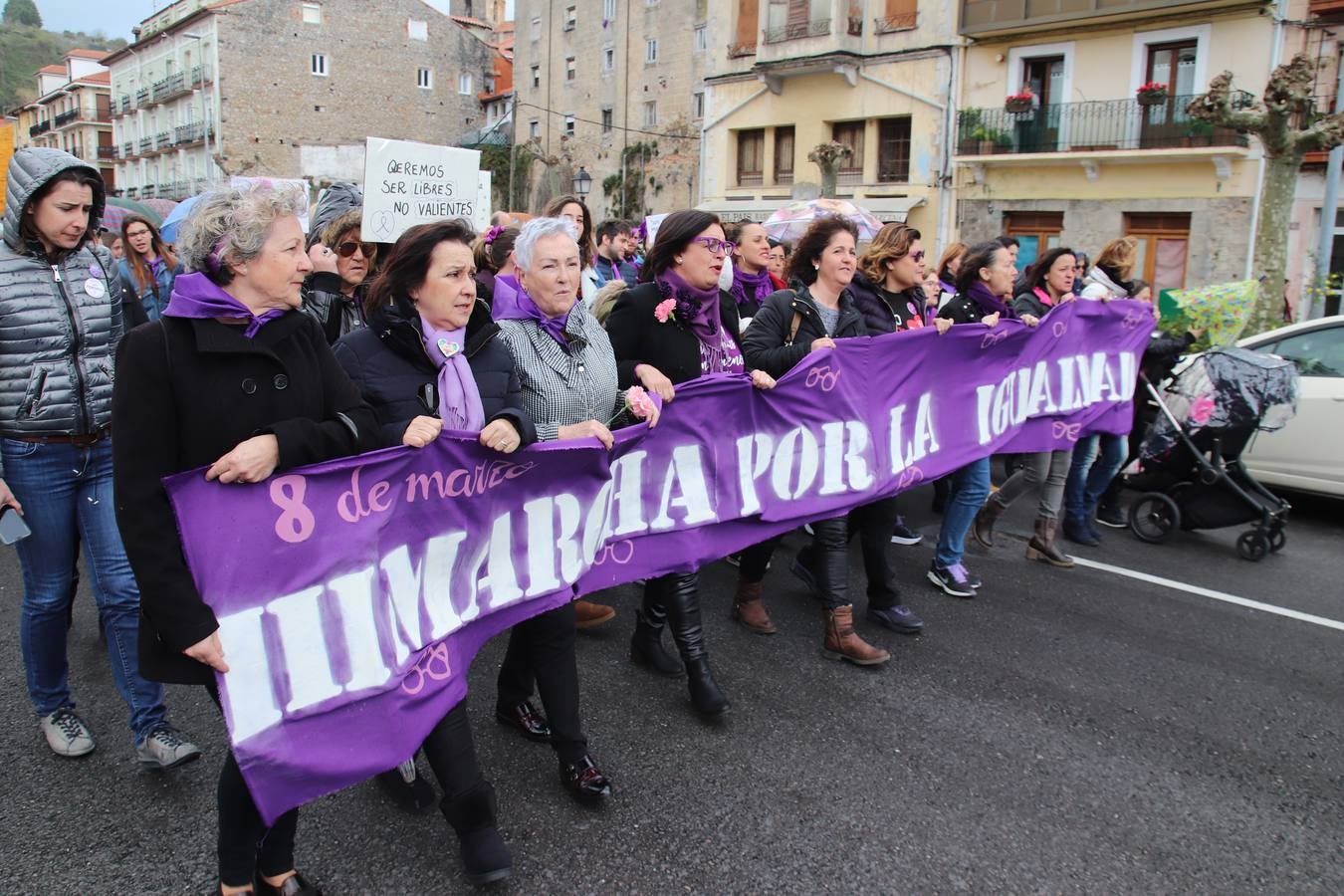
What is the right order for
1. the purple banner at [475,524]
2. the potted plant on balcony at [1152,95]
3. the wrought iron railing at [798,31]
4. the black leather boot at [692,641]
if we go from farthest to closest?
the wrought iron railing at [798,31] < the potted plant on balcony at [1152,95] < the black leather boot at [692,641] < the purple banner at [475,524]

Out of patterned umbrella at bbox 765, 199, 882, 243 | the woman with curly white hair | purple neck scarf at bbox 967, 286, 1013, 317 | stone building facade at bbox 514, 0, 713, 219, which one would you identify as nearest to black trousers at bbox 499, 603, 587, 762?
the woman with curly white hair

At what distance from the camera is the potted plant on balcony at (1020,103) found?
2447 centimetres

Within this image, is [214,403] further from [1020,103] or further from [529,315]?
[1020,103]

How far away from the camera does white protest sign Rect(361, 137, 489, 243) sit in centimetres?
511

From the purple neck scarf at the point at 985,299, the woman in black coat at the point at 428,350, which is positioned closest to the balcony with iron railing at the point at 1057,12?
the purple neck scarf at the point at 985,299

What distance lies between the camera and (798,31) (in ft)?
95.6

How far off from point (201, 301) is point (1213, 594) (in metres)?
5.66

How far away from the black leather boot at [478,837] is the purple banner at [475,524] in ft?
0.78

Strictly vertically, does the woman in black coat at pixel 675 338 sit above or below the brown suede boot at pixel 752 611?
above

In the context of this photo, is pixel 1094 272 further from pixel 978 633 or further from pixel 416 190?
pixel 416 190

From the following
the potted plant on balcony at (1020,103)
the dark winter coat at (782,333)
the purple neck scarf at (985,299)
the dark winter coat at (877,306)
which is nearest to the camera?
the dark winter coat at (782,333)

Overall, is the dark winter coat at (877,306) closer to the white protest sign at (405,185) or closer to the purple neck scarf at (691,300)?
the purple neck scarf at (691,300)

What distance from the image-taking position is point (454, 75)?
59.2m

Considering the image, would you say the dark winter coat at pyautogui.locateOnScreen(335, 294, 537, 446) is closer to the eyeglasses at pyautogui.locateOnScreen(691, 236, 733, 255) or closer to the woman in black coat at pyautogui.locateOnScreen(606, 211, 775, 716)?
the woman in black coat at pyautogui.locateOnScreen(606, 211, 775, 716)
